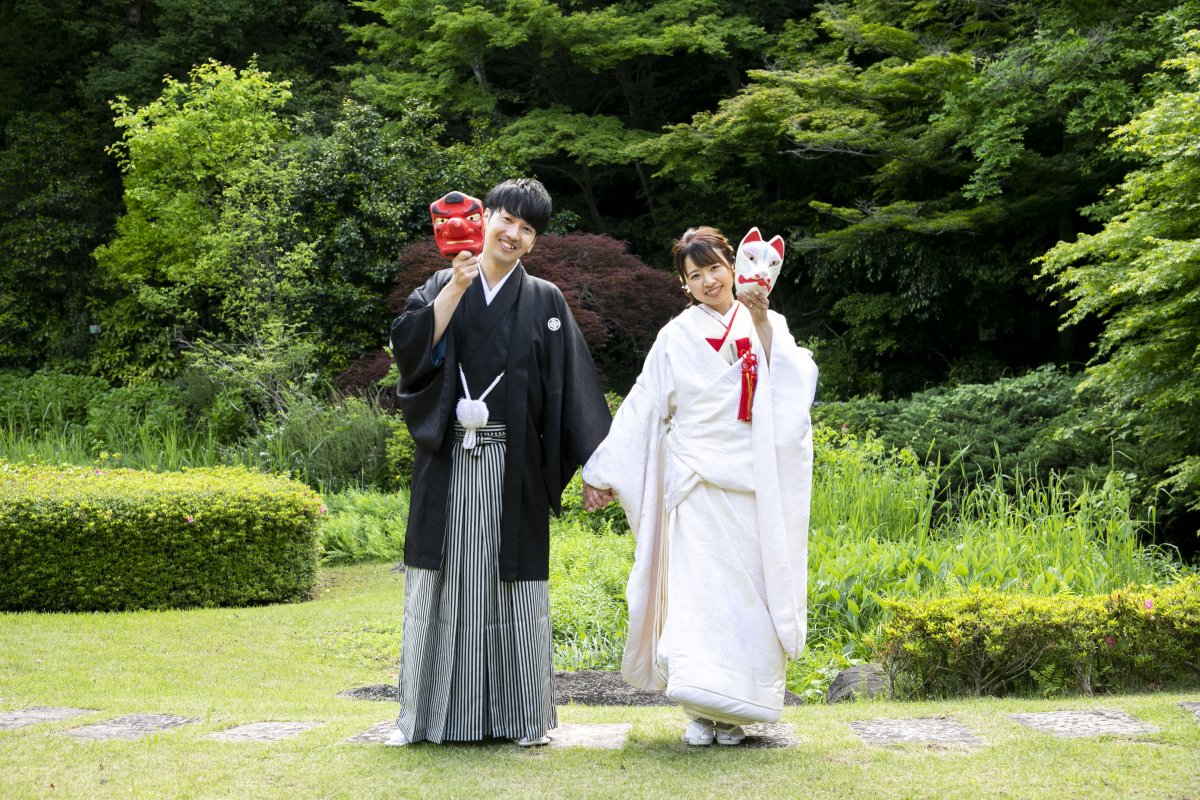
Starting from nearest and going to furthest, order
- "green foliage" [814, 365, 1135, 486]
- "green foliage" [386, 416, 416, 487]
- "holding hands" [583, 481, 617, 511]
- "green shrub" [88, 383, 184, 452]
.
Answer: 1. "holding hands" [583, 481, 617, 511]
2. "green foliage" [814, 365, 1135, 486]
3. "green foliage" [386, 416, 416, 487]
4. "green shrub" [88, 383, 184, 452]

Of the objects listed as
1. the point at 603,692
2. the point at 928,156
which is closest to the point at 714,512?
the point at 603,692

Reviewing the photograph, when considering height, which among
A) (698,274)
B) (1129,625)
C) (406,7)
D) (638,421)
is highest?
(406,7)

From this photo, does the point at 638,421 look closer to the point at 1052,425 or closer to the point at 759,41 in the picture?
the point at 1052,425

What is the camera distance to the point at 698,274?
3719 mm

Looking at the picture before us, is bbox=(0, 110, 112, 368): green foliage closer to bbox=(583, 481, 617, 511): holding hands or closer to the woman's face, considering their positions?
bbox=(583, 481, 617, 511): holding hands

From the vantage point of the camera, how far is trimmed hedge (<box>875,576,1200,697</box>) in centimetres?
427

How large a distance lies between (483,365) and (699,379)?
700 mm

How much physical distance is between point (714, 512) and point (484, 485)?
0.74 m

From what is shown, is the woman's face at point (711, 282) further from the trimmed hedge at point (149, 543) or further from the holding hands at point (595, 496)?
the trimmed hedge at point (149, 543)

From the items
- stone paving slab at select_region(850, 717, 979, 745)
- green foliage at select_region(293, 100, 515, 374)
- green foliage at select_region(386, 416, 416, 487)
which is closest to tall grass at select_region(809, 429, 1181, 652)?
stone paving slab at select_region(850, 717, 979, 745)

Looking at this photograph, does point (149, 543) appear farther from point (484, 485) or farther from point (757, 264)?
point (757, 264)

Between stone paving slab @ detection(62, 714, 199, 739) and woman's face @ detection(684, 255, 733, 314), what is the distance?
2.27 meters

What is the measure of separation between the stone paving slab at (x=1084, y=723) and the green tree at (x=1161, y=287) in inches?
132

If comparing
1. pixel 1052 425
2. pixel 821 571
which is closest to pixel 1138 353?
pixel 1052 425
